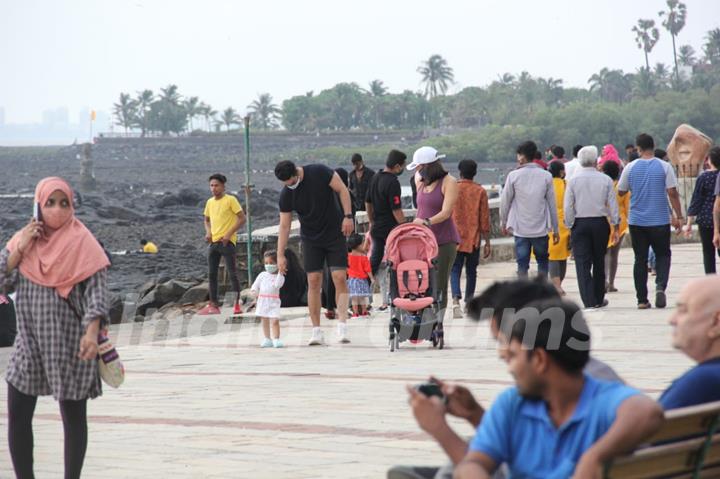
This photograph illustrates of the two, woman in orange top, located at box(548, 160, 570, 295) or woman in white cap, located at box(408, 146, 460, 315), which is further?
woman in orange top, located at box(548, 160, 570, 295)

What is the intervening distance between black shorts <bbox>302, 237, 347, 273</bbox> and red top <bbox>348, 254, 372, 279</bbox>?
8.09 ft

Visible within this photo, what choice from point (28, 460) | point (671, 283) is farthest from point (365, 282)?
point (28, 460)

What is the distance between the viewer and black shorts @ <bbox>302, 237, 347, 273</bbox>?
12.1 metres

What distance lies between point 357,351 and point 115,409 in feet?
10.5

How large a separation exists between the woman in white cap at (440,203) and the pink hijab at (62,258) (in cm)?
628

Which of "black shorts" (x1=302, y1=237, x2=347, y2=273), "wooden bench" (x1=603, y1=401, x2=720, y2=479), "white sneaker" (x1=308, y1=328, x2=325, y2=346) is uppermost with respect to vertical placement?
"wooden bench" (x1=603, y1=401, x2=720, y2=479)

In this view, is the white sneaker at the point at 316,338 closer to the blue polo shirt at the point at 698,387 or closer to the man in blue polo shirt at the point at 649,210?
the man in blue polo shirt at the point at 649,210

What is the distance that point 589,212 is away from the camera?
43.5 ft

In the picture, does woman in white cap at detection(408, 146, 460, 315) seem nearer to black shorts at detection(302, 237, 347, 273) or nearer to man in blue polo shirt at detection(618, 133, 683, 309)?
black shorts at detection(302, 237, 347, 273)

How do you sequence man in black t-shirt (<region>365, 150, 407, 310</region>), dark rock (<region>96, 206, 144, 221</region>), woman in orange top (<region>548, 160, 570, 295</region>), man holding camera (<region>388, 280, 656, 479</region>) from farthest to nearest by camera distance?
1. dark rock (<region>96, 206, 144, 221</region>)
2. woman in orange top (<region>548, 160, 570, 295</region>)
3. man in black t-shirt (<region>365, 150, 407, 310</region>)
4. man holding camera (<region>388, 280, 656, 479</region>)

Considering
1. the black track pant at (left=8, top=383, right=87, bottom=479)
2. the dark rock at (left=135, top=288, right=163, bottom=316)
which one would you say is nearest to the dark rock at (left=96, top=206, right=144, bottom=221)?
the dark rock at (left=135, top=288, right=163, bottom=316)

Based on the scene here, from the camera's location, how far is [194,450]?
7.07 meters

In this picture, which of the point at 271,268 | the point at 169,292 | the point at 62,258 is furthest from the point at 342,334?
the point at 169,292

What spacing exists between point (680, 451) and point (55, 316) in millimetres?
3211
